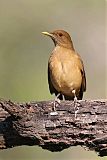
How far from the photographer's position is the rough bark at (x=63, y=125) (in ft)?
20.6

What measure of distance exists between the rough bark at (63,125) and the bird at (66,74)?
2.79 ft

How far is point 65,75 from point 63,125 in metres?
1.03

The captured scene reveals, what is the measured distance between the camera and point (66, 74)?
286 inches

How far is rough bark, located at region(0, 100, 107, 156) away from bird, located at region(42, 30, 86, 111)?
33.4 inches

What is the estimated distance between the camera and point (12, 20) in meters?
14.0

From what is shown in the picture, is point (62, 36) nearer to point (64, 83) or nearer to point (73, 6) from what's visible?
point (64, 83)

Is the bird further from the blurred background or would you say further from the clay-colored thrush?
the blurred background

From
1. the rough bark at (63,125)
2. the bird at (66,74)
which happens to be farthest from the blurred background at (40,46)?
the rough bark at (63,125)

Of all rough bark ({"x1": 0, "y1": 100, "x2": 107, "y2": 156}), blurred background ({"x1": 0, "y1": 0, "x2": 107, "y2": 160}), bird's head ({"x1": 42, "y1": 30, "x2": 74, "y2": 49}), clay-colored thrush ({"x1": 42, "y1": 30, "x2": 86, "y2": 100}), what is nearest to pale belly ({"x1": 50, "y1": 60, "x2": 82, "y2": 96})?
clay-colored thrush ({"x1": 42, "y1": 30, "x2": 86, "y2": 100})

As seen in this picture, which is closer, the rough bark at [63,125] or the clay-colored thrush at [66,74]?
the rough bark at [63,125]

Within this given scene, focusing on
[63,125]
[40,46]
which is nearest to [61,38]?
[63,125]

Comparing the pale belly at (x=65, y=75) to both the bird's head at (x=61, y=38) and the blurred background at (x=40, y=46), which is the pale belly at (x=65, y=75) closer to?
the bird's head at (x=61, y=38)

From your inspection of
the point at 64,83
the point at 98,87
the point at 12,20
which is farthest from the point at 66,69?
the point at 12,20

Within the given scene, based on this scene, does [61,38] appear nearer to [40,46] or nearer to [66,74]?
[66,74]
